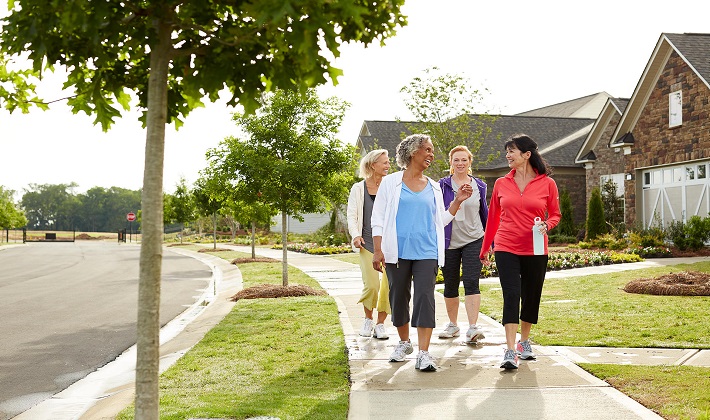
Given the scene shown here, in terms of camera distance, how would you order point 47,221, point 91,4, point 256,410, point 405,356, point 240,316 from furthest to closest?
point 47,221, point 240,316, point 405,356, point 256,410, point 91,4

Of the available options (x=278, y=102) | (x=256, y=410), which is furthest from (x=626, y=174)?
(x=256, y=410)

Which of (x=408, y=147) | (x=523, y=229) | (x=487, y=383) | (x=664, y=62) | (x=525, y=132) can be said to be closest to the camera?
(x=487, y=383)

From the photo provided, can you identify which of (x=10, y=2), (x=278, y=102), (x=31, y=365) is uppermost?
(x=278, y=102)

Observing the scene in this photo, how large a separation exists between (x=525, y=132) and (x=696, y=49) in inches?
621

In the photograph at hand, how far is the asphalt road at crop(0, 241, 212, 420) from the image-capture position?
7.04m

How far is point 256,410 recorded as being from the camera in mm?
4875

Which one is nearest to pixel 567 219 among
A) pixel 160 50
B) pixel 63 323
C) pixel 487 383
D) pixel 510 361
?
pixel 63 323

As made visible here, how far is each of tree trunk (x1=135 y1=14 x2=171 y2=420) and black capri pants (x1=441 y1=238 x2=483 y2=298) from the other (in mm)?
4441

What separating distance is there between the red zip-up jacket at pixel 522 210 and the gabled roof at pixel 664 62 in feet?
56.8

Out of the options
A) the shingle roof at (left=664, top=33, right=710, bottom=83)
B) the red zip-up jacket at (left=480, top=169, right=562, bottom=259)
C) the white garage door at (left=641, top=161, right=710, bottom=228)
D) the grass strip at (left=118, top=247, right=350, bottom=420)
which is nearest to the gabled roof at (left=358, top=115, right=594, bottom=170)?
the white garage door at (left=641, top=161, right=710, bottom=228)

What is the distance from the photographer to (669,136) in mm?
23562

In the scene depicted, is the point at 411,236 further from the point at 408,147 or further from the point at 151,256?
the point at 151,256

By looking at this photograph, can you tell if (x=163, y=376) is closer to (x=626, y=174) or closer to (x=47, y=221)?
(x=626, y=174)

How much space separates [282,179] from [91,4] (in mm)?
9914
